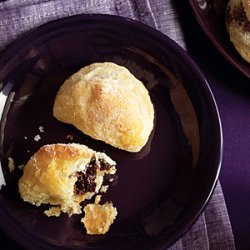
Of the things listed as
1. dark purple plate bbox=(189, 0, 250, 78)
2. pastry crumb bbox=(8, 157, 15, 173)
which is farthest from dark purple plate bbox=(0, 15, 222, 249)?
dark purple plate bbox=(189, 0, 250, 78)

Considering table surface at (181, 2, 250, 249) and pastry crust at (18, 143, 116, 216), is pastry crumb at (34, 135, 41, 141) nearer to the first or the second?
pastry crust at (18, 143, 116, 216)

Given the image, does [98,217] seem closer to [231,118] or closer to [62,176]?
[62,176]

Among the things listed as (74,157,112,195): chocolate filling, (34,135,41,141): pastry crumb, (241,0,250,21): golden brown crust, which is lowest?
(74,157,112,195): chocolate filling

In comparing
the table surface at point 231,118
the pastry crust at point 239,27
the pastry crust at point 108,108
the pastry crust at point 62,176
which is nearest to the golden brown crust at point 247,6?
the pastry crust at point 239,27

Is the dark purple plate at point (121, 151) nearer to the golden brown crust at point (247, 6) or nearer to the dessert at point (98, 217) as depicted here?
the dessert at point (98, 217)

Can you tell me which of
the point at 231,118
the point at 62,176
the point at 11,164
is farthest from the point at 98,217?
the point at 231,118


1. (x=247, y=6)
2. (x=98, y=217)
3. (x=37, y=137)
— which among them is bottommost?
(x=98, y=217)
